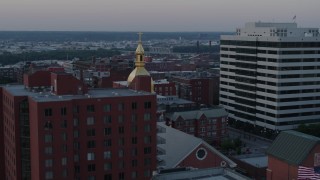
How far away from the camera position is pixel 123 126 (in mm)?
59406

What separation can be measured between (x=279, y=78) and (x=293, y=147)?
68.5 metres

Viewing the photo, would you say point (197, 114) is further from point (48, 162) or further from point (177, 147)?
point (48, 162)

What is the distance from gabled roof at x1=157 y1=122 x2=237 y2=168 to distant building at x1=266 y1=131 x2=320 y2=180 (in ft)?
70.0

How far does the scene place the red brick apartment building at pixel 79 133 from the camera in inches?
2188

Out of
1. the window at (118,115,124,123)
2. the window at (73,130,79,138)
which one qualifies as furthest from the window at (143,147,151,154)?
the window at (73,130,79,138)

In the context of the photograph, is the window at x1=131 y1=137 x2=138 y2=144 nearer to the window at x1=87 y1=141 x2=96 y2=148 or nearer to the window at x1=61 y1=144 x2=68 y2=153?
the window at x1=87 y1=141 x2=96 y2=148

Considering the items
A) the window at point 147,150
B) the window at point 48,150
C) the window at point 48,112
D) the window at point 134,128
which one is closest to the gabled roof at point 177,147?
the window at point 147,150

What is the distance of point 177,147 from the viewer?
7694 cm

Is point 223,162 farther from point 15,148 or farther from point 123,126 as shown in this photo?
point 15,148

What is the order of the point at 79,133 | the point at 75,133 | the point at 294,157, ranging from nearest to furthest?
the point at 294,157
the point at 75,133
the point at 79,133

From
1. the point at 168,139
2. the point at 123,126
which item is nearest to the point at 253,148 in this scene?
the point at 168,139

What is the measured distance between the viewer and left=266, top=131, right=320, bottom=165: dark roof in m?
48.4

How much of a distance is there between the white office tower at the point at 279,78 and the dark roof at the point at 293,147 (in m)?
67.0

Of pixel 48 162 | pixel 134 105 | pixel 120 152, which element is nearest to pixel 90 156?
pixel 120 152
